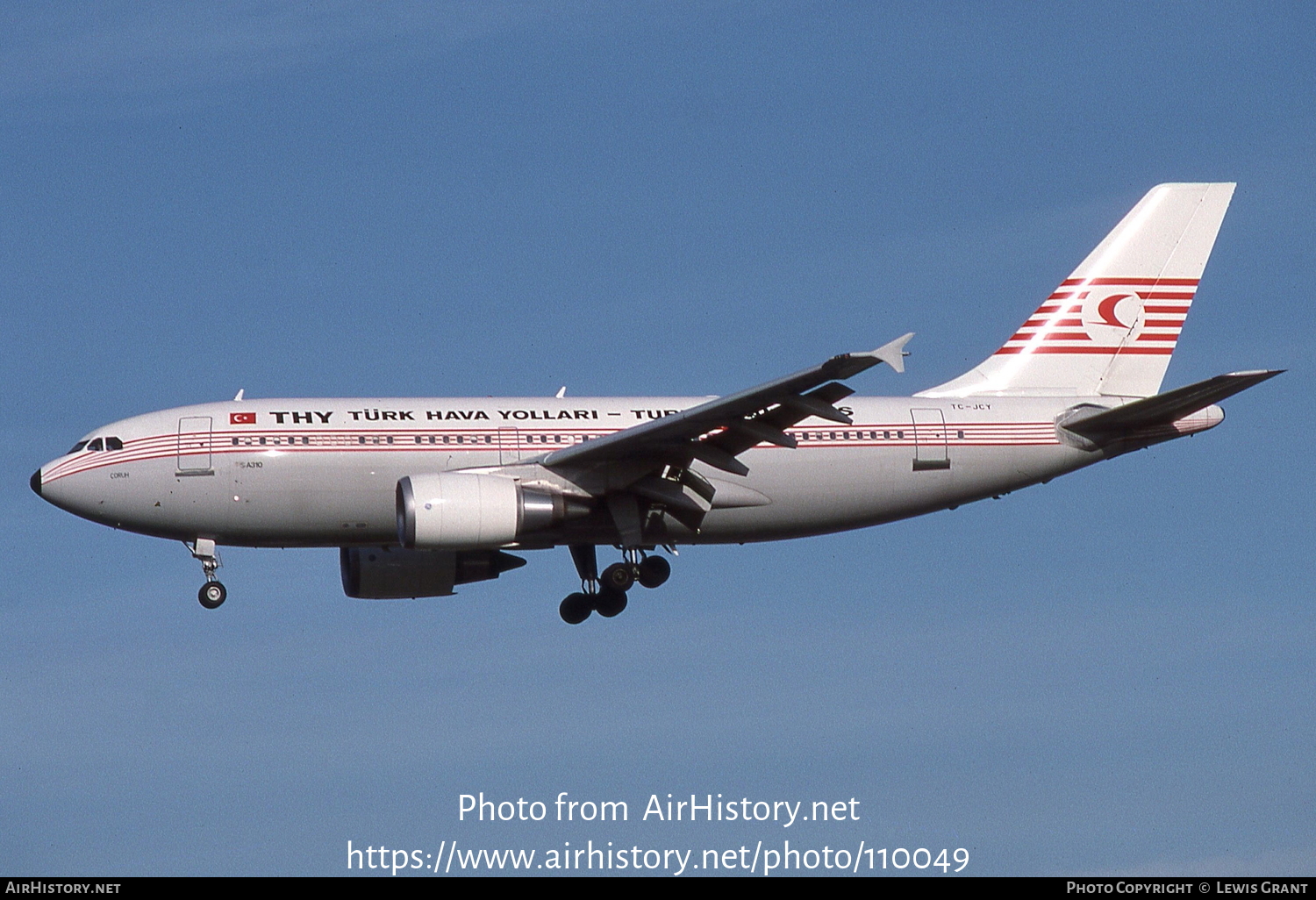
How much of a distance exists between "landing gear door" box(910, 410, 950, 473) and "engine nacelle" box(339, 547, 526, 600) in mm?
9019

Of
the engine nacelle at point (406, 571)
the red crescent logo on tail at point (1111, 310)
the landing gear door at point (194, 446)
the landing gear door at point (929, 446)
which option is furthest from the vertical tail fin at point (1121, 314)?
the landing gear door at point (194, 446)

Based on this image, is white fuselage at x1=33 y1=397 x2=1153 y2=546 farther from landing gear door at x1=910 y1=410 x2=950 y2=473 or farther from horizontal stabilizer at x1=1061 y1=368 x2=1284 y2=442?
horizontal stabilizer at x1=1061 y1=368 x2=1284 y2=442

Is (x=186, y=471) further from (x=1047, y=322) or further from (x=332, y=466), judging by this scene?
(x=1047, y=322)

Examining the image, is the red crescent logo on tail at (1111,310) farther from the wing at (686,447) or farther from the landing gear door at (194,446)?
the landing gear door at (194,446)

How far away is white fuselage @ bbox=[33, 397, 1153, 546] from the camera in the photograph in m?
40.5

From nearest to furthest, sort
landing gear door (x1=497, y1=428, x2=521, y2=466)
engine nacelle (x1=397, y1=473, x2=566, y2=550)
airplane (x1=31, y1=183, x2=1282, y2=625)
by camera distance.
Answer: engine nacelle (x1=397, y1=473, x2=566, y2=550), airplane (x1=31, y1=183, x2=1282, y2=625), landing gear door (x1=497, y1=428, x2=521, y2=466)

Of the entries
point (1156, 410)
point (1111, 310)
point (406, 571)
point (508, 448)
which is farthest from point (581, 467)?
point (1111, 310)

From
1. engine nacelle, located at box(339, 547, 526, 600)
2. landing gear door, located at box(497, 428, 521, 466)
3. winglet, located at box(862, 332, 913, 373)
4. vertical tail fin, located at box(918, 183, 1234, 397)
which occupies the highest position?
vertical tail fin, located at box(918, 183, 1234, 397)

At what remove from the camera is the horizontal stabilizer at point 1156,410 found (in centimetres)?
3978

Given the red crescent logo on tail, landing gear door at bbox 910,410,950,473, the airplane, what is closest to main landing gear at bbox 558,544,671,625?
the airplane

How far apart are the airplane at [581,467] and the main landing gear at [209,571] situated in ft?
0.12

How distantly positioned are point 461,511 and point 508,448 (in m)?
3.06
